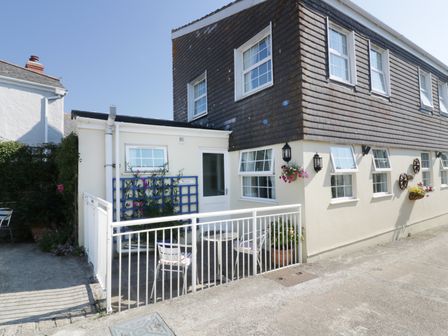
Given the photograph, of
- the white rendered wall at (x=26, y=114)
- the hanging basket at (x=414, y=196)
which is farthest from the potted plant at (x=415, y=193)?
the white rendered wall at (x=26, y=114)

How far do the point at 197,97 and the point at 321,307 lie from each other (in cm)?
858

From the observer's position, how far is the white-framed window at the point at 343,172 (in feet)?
19.2

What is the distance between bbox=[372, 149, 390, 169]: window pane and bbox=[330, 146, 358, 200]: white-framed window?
1236 millimetres

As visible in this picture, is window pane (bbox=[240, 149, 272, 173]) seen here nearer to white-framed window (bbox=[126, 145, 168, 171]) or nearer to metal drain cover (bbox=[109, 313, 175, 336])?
white-framed window (bbox=[126, 145, 168, 171])

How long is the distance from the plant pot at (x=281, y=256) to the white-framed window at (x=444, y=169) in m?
8.50

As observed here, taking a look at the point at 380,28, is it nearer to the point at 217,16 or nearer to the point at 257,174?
the point at 217,16

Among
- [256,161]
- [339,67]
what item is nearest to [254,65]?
[339,67]

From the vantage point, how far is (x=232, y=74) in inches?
295

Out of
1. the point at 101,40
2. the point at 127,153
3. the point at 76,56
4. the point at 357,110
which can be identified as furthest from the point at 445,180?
the point at 76,56

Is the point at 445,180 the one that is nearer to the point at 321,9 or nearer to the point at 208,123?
the point at 321,9

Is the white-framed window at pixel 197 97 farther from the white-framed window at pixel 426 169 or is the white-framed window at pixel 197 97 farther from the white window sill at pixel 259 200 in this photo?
the white-framed window at pixel 426 169

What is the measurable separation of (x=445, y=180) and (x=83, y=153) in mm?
12697

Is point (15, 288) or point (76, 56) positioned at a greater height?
point (76, 56)

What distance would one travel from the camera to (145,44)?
10.6 m
